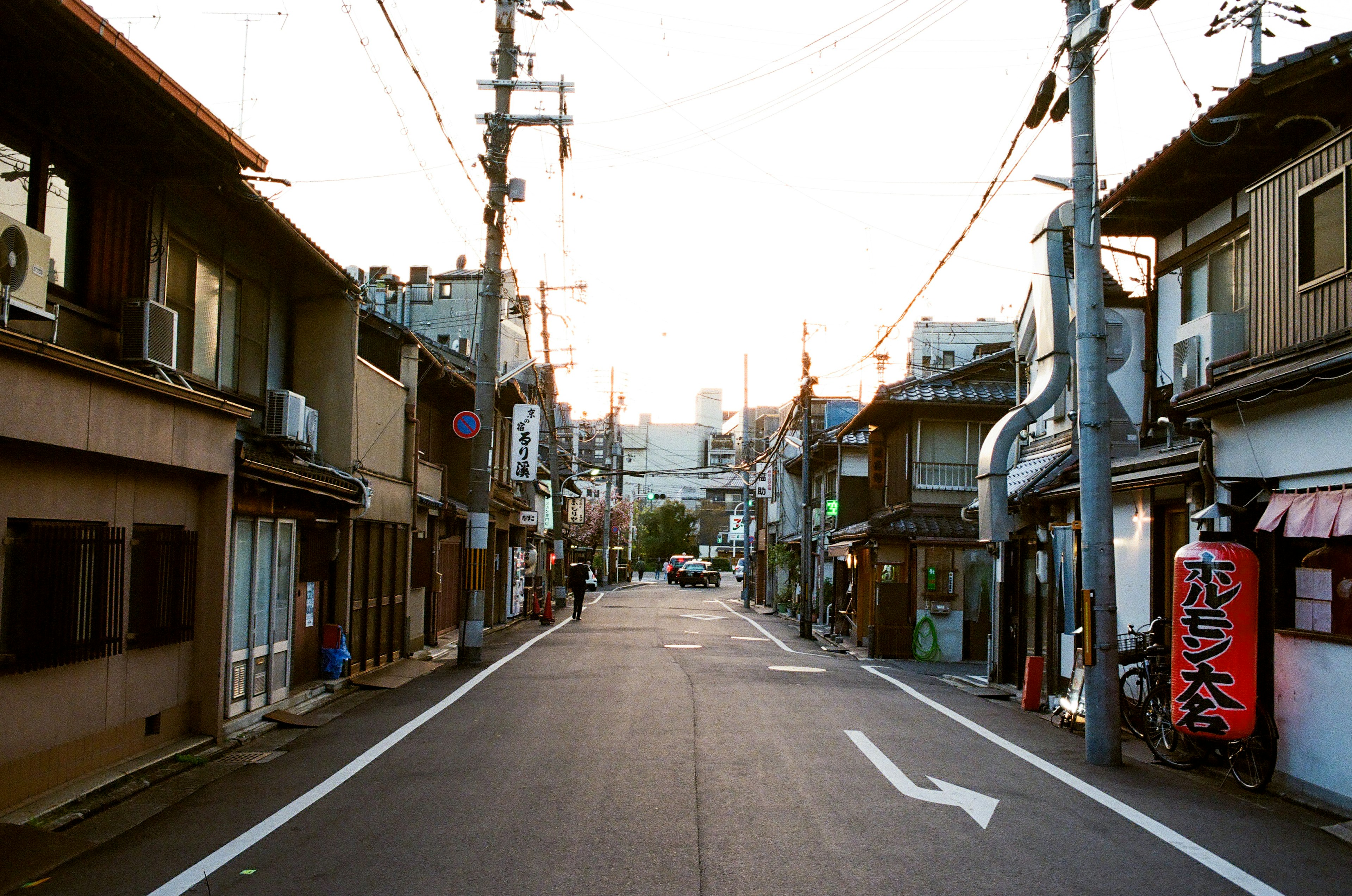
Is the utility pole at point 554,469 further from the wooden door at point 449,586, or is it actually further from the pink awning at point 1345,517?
the pink awning at point 1345,517

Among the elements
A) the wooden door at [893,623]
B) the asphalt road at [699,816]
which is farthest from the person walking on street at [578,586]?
the asphalt road at [699,816]

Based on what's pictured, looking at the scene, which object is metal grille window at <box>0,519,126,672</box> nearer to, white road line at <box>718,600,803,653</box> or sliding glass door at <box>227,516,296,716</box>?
sliding glass door at <box>227,516,296,716</box>

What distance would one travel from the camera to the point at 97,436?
8695mm

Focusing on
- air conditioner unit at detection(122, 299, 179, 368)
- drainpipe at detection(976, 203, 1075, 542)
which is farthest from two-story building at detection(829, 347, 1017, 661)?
air conditioner unit at detection(122, 299, 179, 368)

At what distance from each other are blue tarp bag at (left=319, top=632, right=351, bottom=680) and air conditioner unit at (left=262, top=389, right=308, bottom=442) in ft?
10.9

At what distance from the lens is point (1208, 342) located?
1266 centimetres

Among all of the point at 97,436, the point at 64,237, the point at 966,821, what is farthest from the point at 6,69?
the point at 966,821

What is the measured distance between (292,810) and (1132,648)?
1006cm

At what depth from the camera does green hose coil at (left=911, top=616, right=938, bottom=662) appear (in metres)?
26.1

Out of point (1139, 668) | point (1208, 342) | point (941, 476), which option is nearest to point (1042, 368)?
point (1208, 342)

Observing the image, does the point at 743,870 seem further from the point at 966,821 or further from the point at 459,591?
the point at 459,591

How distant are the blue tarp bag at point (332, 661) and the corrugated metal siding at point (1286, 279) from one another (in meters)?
12.5

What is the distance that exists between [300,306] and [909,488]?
19.0 m

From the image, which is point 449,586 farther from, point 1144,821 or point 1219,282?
point 1144,821
